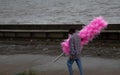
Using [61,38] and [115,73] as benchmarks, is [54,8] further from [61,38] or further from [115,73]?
[115,73]

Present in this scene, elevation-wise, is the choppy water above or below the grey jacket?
below

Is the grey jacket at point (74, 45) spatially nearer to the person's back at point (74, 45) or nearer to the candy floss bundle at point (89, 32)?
the person's back at point (74, 45)

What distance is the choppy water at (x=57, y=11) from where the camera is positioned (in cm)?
2460

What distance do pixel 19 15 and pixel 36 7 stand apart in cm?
437

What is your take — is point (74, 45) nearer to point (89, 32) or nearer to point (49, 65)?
point (89, 32)

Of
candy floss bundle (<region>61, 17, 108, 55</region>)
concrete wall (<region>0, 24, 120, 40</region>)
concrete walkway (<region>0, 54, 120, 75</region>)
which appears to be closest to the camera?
candy floss bundle (<region>61, 17, 108, 55</region>)

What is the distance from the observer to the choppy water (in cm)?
2460

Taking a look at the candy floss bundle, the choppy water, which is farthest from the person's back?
the choppy water

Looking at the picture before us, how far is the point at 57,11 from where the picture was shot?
2909cm

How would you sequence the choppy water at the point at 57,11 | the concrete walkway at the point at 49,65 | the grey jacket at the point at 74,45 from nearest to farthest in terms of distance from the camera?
the grey jacket at the point at 74,45
the concrete walkway at the point at 49,65
the choppy water at the point at 57,11

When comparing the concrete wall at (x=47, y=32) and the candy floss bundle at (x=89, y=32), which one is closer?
the candy floss bundle at (x=89, y=32)

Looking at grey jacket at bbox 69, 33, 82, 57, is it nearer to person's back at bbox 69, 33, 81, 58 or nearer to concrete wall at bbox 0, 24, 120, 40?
person's back at bbox 69, 33, 81, 58

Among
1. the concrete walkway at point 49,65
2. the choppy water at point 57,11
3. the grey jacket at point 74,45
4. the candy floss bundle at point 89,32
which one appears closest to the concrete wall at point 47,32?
the concrete walkway at point 49,65

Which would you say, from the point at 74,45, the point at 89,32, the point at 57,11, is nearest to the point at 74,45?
the point at 74,45
